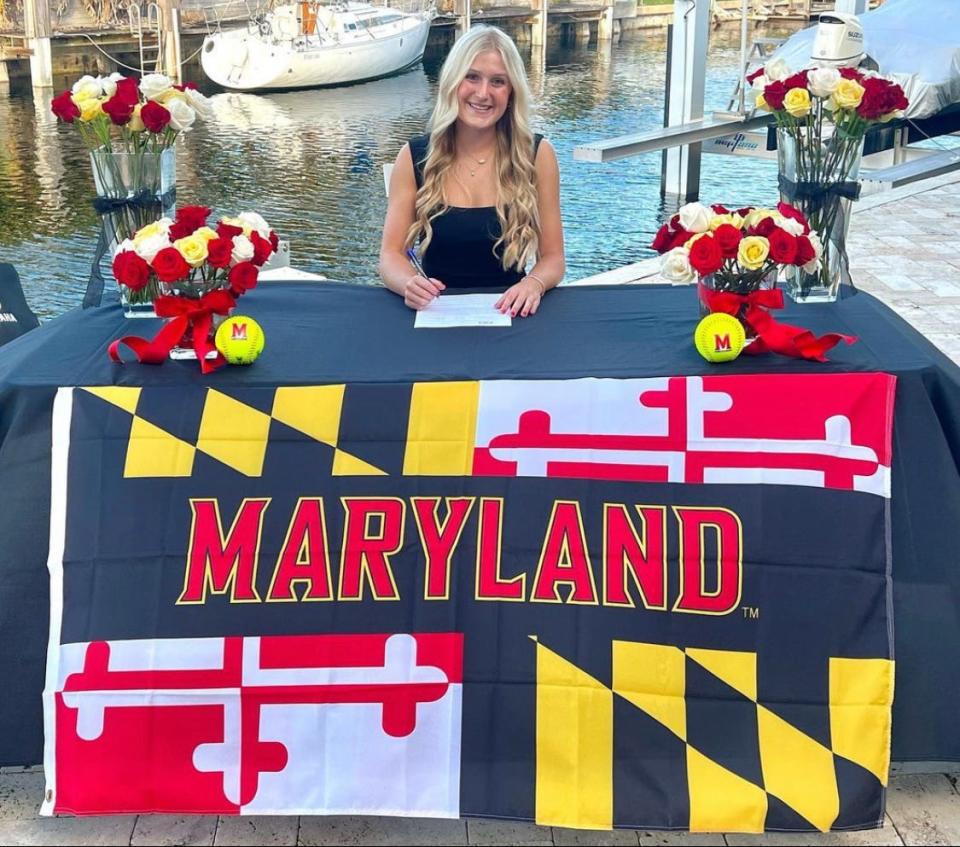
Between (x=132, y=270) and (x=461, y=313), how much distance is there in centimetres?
63

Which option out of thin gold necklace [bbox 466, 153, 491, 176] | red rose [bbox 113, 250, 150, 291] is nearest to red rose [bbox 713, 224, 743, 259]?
thin gold necklace [bbox 466, 153, 491, 176]

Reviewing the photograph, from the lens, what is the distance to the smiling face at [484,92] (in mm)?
2459

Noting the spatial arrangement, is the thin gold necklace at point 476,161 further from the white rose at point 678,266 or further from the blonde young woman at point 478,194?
the white rose at point 678,266

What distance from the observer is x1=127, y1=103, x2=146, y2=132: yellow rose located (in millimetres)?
2244

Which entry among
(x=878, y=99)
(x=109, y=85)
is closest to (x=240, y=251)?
(x=109, y=85)

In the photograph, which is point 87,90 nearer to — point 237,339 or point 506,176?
point 237,339

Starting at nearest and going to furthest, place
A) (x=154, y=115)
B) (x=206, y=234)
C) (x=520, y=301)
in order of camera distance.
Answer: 1. (x=206, y=234)
2. (x=154, y=115)
3. (x=520, y=301)

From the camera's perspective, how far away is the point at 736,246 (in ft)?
6.64

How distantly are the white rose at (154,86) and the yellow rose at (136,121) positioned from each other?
0.13 feet

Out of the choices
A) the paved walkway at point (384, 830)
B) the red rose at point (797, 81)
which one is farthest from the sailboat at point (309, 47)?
the paved walkway at point (384, 830)

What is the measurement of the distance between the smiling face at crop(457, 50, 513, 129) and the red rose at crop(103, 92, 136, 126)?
676 millimetres

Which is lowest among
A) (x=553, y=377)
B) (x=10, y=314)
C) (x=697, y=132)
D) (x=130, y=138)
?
(x=697, y=132)

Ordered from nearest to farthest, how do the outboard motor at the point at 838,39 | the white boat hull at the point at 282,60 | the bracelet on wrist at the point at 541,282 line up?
the bracelet on wrist at the point at 541,282 → the outboard motor at the point at 838,39 → the white boat hull at the point at 282,60

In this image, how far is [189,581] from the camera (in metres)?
1.96
